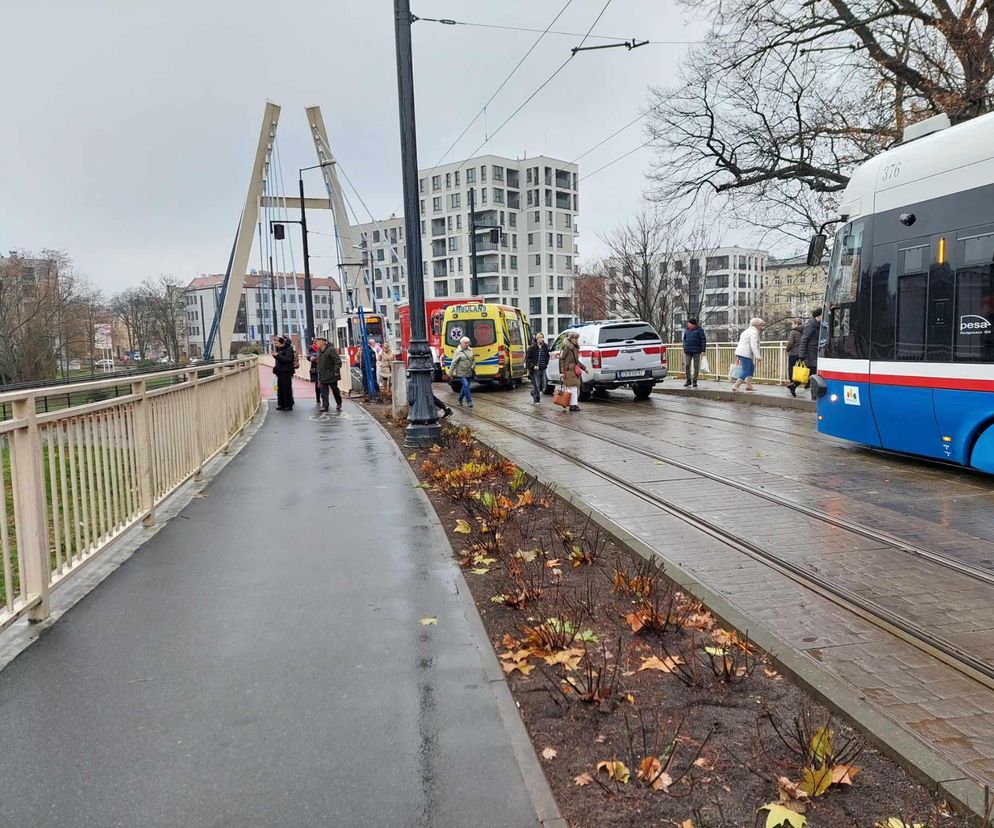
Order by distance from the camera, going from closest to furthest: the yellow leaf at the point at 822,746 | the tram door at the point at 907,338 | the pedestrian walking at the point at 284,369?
the yellow leaf at the point at 822,746 < the tram door at the point at 907,338 < the pedestrian walking at the point at 284,369

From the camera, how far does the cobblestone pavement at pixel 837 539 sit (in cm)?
343

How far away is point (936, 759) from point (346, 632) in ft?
9.29

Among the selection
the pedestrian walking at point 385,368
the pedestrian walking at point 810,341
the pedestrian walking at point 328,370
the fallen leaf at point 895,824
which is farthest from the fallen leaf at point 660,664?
the pedestrian walking at point 385,368

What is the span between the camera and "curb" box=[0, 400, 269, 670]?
4047 mm

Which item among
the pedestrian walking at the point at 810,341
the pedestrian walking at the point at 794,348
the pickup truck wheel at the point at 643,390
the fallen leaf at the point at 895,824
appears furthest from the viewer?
the pickup truck wheel at the point at 643,390

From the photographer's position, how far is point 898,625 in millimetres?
4184

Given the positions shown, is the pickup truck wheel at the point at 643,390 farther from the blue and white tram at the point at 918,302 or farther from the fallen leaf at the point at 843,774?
the fallen leaf at the point at 843,774

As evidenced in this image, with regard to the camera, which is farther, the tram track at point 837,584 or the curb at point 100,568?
the curb at point 100,568

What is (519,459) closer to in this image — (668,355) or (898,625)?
(898,625)

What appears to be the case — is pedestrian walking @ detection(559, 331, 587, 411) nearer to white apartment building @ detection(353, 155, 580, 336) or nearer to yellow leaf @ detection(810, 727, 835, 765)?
yellow leaf @ detection(810, 727, 835, 765)

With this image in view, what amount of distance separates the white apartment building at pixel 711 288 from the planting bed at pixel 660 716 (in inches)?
992

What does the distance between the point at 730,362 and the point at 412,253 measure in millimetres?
14635

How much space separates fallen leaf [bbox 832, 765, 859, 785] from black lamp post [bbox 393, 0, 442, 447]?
29.5 feet

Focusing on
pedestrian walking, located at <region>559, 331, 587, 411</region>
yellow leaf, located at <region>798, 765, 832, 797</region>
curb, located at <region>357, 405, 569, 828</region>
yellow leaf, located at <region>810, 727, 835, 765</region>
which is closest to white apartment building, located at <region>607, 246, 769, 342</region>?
pedestrian walking, located at <region>559, 331, 587, 411</region>
